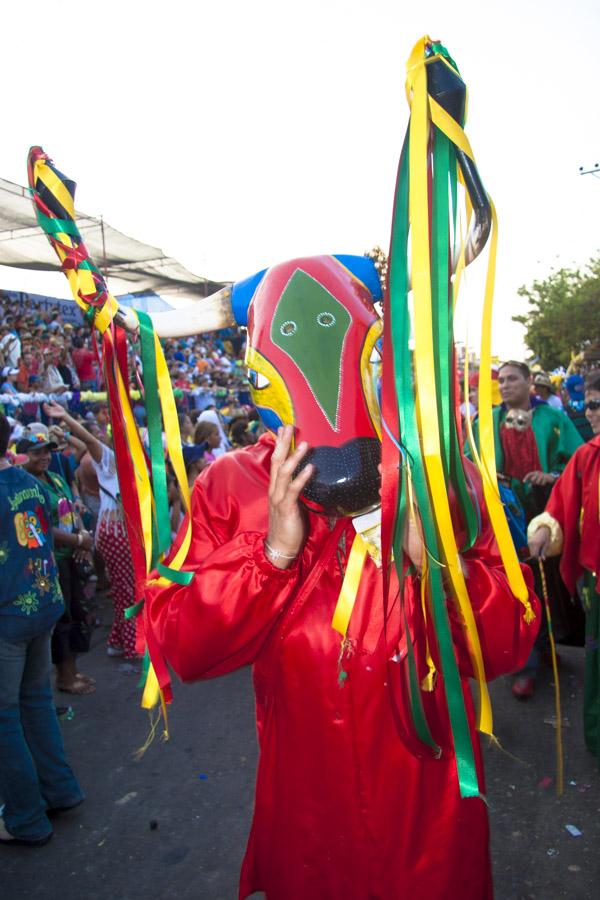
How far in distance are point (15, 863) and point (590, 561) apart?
9.45 ft

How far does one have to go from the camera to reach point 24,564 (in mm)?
3090

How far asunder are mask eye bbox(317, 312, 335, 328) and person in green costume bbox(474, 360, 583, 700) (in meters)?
3.46

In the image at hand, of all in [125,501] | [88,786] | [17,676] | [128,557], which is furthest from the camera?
[128,557]

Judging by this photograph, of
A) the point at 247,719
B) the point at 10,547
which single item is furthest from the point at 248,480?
the point at 247,719

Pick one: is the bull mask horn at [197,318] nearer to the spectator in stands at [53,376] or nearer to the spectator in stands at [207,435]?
the spectator in stands at [207,435]

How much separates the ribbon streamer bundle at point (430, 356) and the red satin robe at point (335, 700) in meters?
0.14

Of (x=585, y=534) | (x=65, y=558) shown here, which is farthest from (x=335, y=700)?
(x=65, y=558)

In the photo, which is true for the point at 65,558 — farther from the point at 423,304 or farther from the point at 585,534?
the point at 423,304

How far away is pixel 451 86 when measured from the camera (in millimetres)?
1155

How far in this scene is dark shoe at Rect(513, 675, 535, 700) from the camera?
4.26m

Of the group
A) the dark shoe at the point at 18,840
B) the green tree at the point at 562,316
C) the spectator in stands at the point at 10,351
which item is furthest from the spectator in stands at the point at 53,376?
the green tree at the point at 562,316

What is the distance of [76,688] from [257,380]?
405cm

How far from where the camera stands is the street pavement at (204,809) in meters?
2.84

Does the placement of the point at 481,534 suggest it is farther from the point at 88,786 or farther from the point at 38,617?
the point at 88,786
